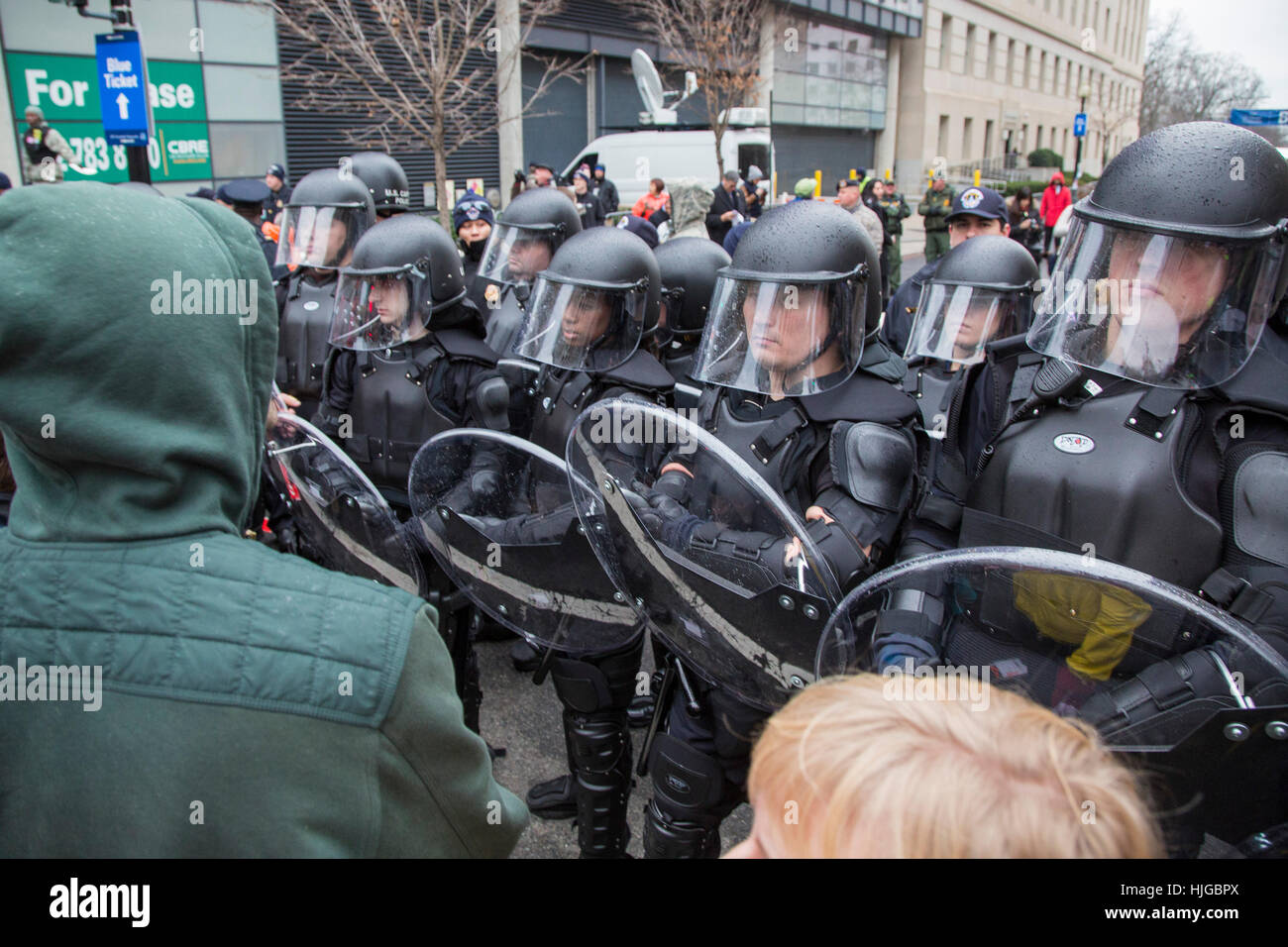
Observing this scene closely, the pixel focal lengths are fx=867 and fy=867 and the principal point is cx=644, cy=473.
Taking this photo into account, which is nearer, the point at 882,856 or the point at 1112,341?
the point at 882,856

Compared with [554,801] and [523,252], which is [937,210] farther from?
[554,801]

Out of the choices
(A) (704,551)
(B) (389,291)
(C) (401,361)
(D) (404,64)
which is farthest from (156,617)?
(D) (404,64)

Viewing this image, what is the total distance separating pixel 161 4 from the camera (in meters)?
13.1

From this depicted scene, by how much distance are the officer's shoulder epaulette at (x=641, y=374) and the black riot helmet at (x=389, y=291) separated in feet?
A: 2.70

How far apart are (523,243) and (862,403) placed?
330 cm

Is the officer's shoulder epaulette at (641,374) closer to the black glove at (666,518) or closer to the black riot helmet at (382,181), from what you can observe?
the black glove at (666,518)

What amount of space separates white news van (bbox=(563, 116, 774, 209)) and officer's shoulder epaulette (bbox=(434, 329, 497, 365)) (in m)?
14.6

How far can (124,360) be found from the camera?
909 mm

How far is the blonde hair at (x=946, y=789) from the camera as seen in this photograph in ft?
2.42

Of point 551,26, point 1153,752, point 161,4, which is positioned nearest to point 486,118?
point 551,26

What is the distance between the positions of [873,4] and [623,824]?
32.8m

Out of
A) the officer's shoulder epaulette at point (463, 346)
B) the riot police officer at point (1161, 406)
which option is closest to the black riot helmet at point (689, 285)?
the officer's shoulder epaulette at point (463, 346)

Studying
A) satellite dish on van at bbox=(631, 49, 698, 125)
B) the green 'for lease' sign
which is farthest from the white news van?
the green 'for lease' sign
